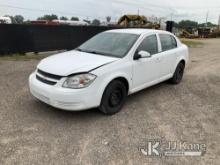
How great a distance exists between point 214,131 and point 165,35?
2.85 m

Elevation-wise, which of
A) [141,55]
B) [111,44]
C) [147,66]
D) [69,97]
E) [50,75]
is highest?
[111,44]

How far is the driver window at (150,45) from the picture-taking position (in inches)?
191

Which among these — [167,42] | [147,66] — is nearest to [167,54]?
[167,42]

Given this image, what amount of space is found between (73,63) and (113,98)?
3.22ft

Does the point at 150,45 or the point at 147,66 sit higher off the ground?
the point at 150,45

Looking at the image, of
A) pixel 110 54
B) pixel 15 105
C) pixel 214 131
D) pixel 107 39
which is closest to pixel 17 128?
pixel 15 105

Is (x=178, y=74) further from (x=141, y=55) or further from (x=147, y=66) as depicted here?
(x=141, y=55)

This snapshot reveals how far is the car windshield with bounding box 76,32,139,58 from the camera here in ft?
15.0

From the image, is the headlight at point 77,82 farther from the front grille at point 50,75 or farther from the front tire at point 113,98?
the front tire at point 113,98

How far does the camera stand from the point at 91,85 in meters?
3.77

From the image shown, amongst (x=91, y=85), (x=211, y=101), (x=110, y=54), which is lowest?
(x=211, y=101)

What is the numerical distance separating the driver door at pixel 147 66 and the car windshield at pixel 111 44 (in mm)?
260

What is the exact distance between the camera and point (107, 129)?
3.77 meters

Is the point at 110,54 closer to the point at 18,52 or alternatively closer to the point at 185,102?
the point at 185,102
